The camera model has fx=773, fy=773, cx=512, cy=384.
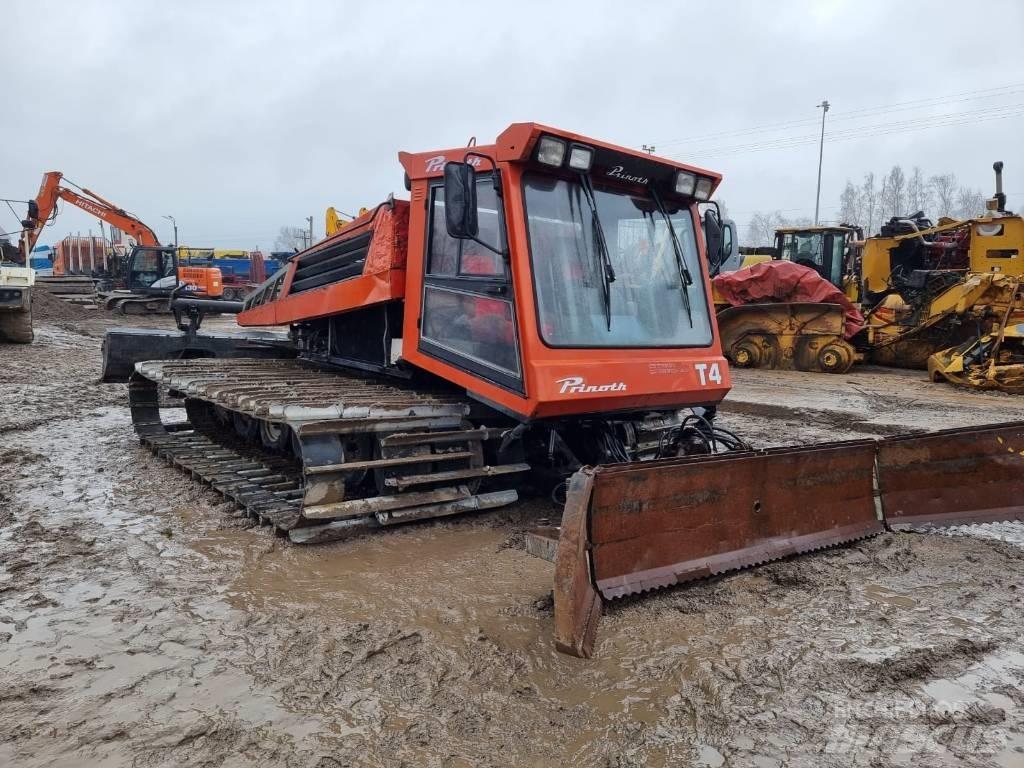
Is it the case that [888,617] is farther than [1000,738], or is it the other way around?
[888,617]

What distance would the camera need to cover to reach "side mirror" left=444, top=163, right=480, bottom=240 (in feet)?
12.0

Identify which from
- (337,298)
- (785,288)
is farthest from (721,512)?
(785,288)

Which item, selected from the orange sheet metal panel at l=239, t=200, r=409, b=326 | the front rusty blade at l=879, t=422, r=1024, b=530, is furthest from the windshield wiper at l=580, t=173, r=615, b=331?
the front rusty blade at l=879, t=422, r=1024, b=530

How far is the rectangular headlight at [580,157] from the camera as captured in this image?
12.9 ft

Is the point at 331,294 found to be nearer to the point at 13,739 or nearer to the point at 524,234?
the point at 524,234

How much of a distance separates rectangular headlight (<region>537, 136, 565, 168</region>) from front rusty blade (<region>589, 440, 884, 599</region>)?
1.66 metres

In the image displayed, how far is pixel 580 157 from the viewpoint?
396 cm

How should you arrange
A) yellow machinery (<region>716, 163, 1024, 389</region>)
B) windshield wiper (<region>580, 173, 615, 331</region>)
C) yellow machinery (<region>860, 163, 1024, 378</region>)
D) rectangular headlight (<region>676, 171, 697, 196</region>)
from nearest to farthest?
windshield wiper (<region>580, 173, 615, 331</region>) < rectangular headlight (<region>676, 171, 697, 196</region>) < yellow machinery (<region>716, 163, 1024, 389</region>) < yellow machinery (<region>860, 163, 1024, 378</region>)

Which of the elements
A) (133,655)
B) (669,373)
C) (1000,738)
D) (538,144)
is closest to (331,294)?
(538,144)

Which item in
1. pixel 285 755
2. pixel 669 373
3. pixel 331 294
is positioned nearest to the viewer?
pixel 285 755

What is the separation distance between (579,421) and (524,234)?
1.04 metres

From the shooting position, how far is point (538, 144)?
12.5 ft

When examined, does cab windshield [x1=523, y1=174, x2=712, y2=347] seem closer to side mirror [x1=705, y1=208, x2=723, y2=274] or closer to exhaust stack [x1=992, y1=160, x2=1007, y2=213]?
side mirror [x1=705, y1=208, x2=723, y2=274]

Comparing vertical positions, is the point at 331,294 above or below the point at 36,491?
above
